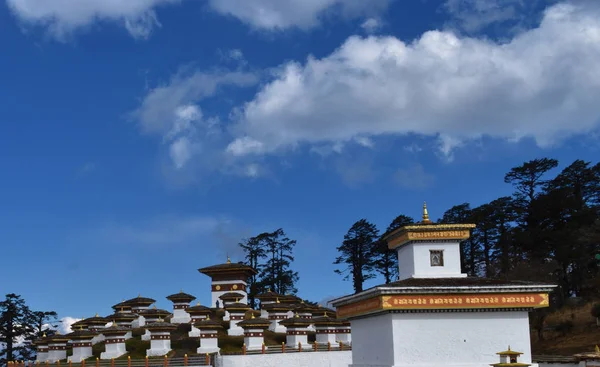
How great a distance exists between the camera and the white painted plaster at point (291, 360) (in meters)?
41.9

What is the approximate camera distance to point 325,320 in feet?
150

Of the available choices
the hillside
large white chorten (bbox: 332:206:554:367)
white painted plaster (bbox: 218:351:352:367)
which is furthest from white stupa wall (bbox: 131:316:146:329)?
large white chorten (bbox: 332:206:554:367)

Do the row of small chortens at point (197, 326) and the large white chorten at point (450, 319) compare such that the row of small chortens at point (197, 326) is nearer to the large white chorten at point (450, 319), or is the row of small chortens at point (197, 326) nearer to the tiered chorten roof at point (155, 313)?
the tiered chorten roof at point (155, 313)

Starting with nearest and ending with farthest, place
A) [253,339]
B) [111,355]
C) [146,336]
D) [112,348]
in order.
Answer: [253,339] → [111,355] → [112,348] → [146,336]

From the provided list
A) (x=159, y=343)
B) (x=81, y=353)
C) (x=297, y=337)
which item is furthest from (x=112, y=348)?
(x=297, y=337)

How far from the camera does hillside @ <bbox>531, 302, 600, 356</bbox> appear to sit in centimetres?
4331

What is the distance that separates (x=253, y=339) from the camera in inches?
1736

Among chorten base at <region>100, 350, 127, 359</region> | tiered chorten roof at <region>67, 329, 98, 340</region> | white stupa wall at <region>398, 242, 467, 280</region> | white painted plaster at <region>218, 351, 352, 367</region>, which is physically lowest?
white painted plaster at <region>218, 351, 352, 367</region>

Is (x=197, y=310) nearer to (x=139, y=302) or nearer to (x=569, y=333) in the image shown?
(x=139, y=302)

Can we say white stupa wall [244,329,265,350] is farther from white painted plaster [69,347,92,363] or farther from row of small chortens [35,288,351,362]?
white painted plaster [69,347,92,363]

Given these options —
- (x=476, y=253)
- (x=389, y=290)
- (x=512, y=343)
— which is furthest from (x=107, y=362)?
(x=476, y=253)

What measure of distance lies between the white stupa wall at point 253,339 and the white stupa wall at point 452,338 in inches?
782

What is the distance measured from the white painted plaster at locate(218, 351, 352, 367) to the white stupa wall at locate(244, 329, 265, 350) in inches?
Result: 59.1

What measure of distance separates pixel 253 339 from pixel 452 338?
21737 mm
